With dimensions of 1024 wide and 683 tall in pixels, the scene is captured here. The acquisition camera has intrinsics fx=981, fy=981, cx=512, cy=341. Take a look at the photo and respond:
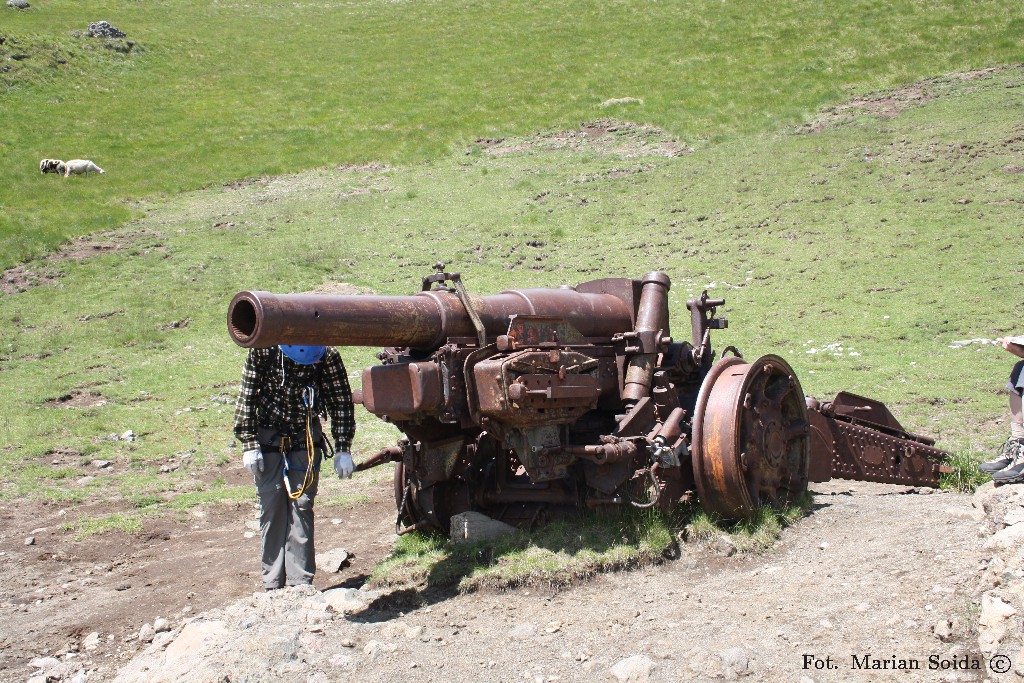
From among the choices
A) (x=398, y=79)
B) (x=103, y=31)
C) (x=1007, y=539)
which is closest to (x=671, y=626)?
(x=1007, y=539)

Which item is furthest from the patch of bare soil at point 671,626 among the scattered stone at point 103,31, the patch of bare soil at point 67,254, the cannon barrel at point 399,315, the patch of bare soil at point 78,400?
the scattered stone at point 103,31

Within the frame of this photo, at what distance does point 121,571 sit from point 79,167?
72.0 ft

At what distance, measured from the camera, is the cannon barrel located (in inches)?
213

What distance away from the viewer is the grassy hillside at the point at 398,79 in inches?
1086

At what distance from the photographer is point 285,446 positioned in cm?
689

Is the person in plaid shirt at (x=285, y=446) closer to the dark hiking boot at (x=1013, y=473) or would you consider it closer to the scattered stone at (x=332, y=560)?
the scattered stone at (x=332, y=560)

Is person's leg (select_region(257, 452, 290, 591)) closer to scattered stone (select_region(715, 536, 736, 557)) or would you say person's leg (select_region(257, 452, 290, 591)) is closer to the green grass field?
the green grass field

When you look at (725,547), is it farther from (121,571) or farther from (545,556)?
(121,571)

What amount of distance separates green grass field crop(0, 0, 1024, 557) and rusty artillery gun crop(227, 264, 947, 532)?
2.51 meters

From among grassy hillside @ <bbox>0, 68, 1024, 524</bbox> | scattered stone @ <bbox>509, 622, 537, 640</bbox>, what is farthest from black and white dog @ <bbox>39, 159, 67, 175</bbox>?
scattered stone @ <bbox>509, 622, 537, 640</bbox>

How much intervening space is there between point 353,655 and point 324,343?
1771mm

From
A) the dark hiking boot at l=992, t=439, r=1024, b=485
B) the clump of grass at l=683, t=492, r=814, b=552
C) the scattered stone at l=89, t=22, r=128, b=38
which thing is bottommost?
the clump of grass at l=683, t=492, r=814, b=552

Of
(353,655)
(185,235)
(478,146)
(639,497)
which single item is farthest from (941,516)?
(478,146)

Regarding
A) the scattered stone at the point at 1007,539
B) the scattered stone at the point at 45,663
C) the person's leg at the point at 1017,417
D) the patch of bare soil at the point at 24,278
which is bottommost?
the scattered stone at the point at 45,663
